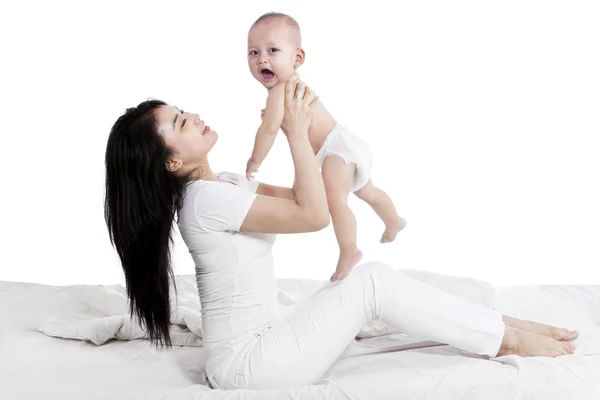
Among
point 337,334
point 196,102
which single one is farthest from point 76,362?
point 196,102

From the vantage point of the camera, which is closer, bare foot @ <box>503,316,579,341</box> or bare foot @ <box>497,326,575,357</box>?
bare foot @ <box>497,326,575,357</box>

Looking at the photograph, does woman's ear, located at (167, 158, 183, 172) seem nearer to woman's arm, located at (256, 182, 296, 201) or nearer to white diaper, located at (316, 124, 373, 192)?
woman's arm, located at (256, 182, 296, 201)

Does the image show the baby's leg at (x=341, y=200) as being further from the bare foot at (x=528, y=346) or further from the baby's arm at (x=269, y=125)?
the bare foot at (x=528, y=346)

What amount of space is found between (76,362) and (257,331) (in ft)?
2.57

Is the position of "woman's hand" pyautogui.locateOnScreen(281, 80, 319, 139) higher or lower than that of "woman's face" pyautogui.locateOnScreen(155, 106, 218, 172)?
higher

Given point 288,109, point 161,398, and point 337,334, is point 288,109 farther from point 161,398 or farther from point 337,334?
point 161,398

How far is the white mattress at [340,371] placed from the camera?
253cm

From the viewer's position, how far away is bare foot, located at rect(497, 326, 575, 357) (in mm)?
2748

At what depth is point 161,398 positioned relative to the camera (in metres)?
2.56

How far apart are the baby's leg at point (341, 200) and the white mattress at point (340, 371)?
0.40 meters

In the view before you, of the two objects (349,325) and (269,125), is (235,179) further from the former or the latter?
(349,325)

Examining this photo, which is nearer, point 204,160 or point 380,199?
point 204,160

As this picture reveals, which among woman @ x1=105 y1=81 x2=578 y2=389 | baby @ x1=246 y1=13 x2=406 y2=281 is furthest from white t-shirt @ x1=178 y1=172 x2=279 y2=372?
baby @ x1=246 y1=13 x2=406 y2=281

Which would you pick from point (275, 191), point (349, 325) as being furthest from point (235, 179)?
point (349, 325)
